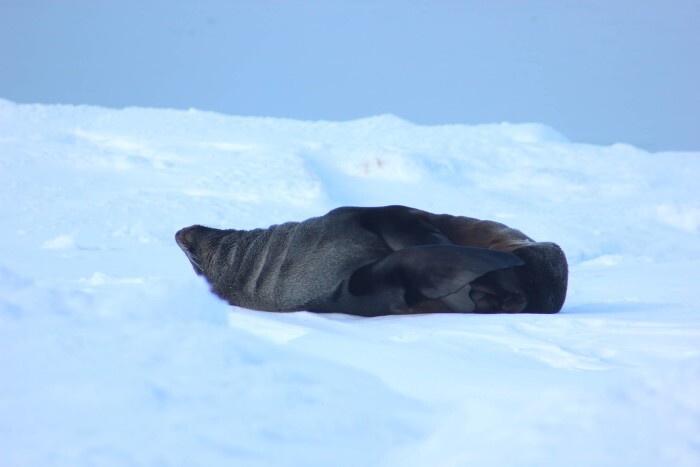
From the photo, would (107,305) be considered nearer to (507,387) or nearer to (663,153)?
(507,387)

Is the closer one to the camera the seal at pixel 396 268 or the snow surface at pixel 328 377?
the snow surface at pixel 328 377

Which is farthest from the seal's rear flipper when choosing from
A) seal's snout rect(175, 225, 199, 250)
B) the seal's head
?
seal's snout rect(175, 225, 199, 250)

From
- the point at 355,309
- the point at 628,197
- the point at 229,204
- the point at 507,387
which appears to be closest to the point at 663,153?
the point at 628,197

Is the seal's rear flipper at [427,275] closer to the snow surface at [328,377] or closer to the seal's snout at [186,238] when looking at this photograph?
the snow surface at [328,377]

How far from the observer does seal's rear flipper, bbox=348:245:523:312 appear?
356 centimetres

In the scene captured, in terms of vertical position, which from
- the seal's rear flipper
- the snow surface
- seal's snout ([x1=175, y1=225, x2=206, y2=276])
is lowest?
the snow surface

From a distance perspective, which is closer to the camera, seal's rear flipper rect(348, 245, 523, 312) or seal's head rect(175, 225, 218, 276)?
seal's rear flipper rect(348, 245, 523, 312)

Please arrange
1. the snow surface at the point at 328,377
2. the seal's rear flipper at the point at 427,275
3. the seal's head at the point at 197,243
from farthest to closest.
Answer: the seal's head at the point at 197,243
the seal's rear flipper at the point at 427,275
the snow surface at the point at 328,377

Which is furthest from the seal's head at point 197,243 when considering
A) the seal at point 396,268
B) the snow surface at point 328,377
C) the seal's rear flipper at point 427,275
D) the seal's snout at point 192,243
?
the seal's rear flipper at point 427,275

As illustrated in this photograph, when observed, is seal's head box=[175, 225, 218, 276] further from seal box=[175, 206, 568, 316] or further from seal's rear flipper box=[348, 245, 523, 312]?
seal's rear flipper box=[348, 245, 523, 312]

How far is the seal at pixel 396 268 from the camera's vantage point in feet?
12.0

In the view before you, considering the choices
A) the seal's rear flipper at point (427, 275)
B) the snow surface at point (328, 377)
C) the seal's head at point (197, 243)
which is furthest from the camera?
the seal's head at point (197, 243)

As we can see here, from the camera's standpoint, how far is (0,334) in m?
2.05

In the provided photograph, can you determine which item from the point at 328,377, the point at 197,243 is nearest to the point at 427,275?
the point at 197,243
